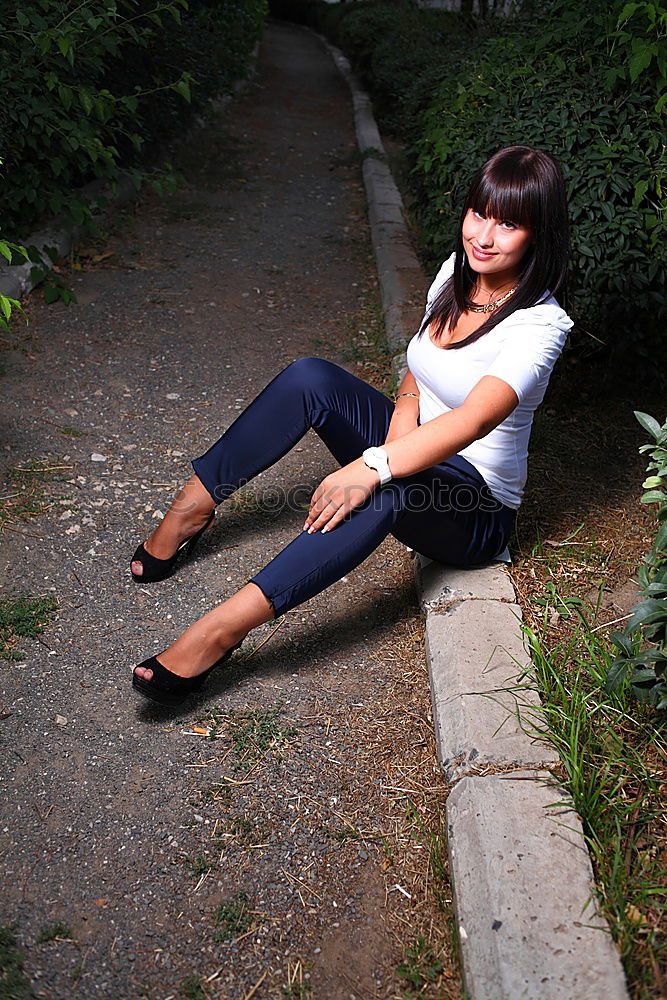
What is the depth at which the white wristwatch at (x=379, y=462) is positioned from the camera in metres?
2.31

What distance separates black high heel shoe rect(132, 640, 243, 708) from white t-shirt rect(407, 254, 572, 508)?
102cm

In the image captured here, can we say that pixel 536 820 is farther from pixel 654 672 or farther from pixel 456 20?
pixel 456 20

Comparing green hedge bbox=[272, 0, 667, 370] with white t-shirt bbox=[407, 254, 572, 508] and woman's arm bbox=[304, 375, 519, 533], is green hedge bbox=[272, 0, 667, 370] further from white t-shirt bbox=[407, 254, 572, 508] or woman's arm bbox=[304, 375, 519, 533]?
woman's arm bbox=[304, 375, 519, 533]

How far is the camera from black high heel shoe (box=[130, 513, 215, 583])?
295 cm

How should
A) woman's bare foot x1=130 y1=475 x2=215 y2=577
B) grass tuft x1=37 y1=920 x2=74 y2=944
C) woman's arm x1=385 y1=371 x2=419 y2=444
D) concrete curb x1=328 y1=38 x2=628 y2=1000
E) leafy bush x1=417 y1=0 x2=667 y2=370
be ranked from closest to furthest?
concrete curb x1=328 y1=38 x2=628 y2=1000
grass tuft x1=37 y1=920 x2=74 y2=944
woman's arm x1=385 y1=371 x2=419 y2=444
woman's bare foot x1=130 y1=475 x2=215 y2=577
leafy bush x1=417 y1=0 x2=667 y2=370

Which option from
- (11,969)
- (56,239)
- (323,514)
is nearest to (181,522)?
(323,514)

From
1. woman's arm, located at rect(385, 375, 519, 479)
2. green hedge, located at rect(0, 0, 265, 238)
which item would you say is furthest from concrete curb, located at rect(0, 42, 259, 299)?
woman's arm, located at rect(385, 375, 519, 479)

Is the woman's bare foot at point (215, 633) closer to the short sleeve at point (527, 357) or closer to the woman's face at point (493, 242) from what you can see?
the short sleeve at point (527, 357)

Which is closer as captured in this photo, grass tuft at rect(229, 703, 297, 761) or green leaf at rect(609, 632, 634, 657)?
green leaf at rect(609, 632, 634, 657)

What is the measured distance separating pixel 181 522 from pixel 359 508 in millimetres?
815

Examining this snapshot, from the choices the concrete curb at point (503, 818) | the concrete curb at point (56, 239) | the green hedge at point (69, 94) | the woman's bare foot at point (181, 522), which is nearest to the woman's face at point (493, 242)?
the concrete curb at point (503, 818)

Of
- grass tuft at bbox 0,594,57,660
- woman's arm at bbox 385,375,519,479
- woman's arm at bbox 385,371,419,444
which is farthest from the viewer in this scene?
woman's arm at bbox 385,371,419,444

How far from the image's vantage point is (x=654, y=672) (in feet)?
6.86

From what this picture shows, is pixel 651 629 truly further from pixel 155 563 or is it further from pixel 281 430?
pixel 155 563
